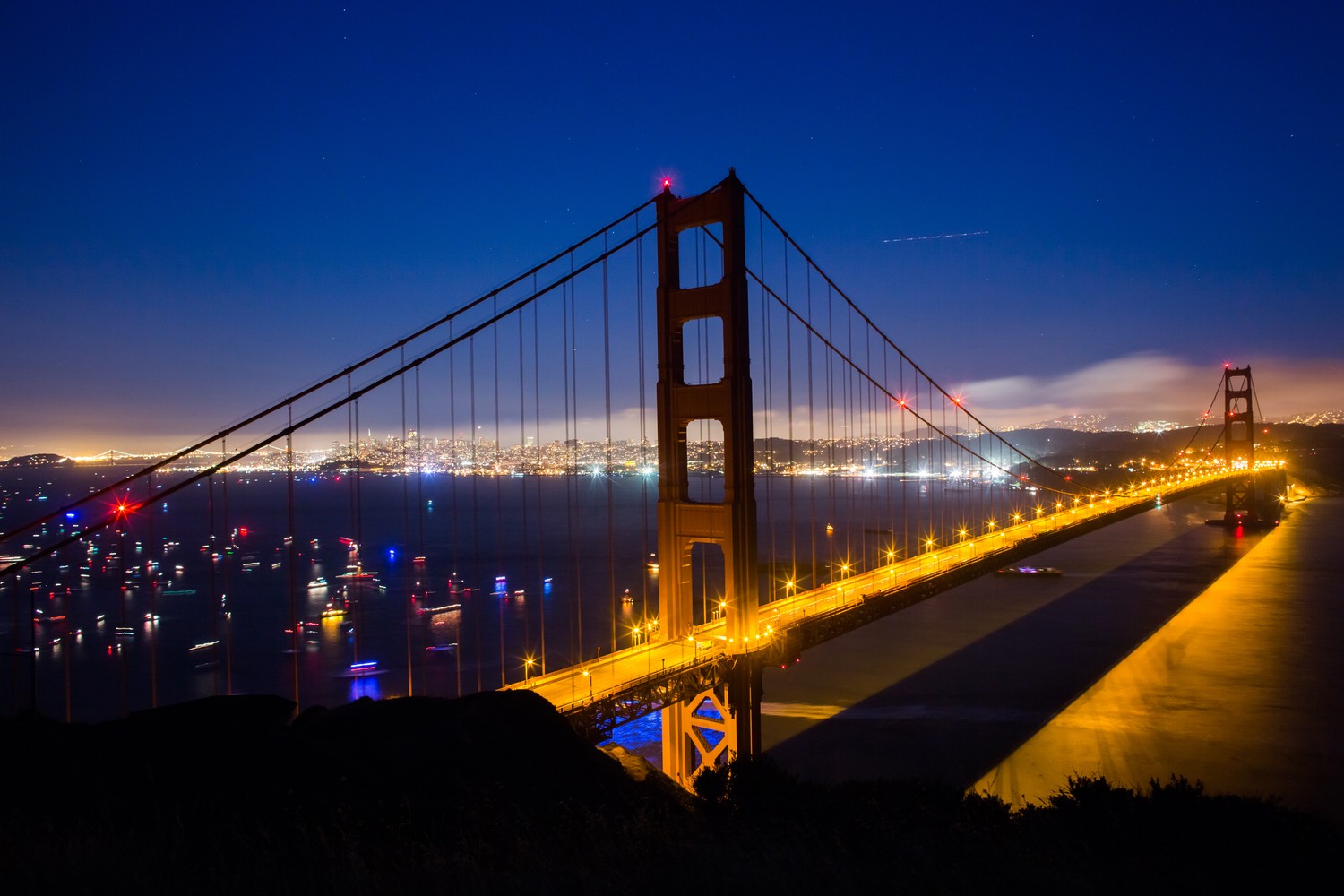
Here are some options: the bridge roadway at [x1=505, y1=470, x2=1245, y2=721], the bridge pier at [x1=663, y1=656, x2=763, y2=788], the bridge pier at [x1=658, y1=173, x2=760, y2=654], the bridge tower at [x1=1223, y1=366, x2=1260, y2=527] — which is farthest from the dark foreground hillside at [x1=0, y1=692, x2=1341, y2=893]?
the bridge tower at [x1=1223, y1=366, x2=1260, y2=527]

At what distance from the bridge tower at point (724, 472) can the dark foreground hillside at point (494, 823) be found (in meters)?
3.05

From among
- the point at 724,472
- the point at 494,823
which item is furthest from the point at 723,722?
the point at 494,823

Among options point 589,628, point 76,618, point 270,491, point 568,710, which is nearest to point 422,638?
point 589,628

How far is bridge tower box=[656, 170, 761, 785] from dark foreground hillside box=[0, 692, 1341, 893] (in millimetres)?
3045

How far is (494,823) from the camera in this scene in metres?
7.13

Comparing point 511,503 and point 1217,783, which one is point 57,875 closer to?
point 1217,783

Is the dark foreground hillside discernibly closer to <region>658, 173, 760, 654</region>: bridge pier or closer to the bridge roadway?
the bridge roadway

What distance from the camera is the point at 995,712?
20.9 meters

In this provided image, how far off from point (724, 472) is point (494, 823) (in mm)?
8343

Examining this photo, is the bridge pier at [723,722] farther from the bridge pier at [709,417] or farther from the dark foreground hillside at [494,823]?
the dark foreground hillside at [494,823]

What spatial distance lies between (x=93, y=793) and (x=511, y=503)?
91.5 m

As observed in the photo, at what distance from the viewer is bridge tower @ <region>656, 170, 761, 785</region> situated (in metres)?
14.0

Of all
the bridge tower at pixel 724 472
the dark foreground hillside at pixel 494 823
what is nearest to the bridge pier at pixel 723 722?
the bridge tower at pixel 724 472

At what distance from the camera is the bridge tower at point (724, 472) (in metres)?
14.0
